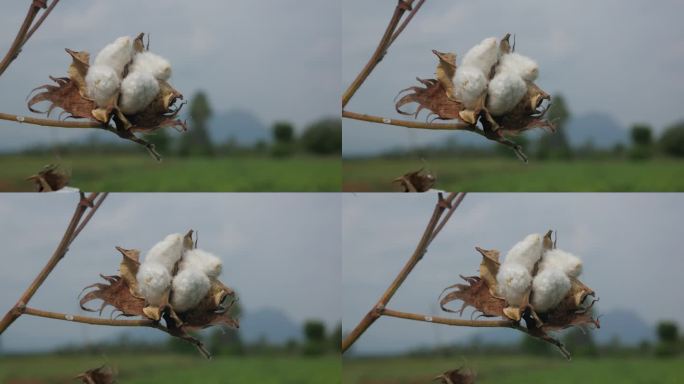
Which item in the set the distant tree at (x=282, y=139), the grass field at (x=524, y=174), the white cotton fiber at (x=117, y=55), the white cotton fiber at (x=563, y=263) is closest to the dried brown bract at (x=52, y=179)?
the white cotton fiber at (x=117, y=55)

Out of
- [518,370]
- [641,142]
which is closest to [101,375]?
[518,370]

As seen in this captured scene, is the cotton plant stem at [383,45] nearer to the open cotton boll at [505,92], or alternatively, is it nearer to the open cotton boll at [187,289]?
the open cotton boll at [505,92]

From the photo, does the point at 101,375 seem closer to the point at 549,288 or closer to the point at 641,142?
the point at 549,288

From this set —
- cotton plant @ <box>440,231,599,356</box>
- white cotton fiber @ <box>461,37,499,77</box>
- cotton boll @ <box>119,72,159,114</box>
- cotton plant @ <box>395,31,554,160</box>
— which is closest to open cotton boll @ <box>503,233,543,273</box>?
cotton plant @ <box>440,231,599,356</box>

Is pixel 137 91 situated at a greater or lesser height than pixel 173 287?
greater

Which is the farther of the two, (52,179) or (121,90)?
(52,179)

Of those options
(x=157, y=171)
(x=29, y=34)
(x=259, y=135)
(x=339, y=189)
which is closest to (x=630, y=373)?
(x=339, y=189)
